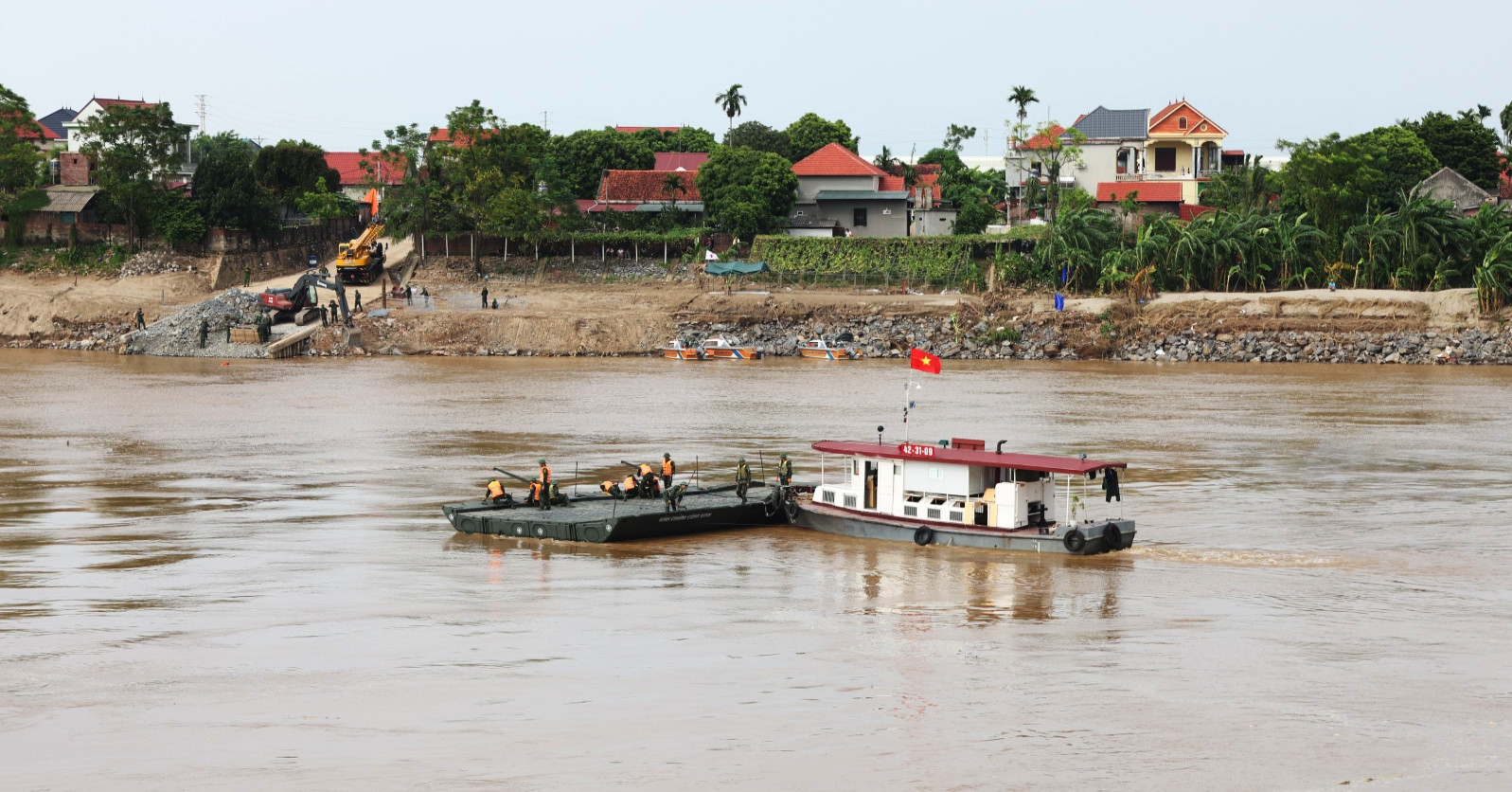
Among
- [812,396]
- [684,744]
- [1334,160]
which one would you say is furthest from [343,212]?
[684,744]

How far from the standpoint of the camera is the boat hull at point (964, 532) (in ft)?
89.7

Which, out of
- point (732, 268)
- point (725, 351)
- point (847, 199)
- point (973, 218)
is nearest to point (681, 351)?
point (725, 351)

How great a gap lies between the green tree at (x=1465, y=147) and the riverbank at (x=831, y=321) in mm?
25919

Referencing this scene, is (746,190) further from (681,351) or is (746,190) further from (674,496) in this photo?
(674,496)

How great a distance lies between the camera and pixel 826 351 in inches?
2798

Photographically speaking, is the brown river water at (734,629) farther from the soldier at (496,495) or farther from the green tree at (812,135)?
the green tree at (812,135)

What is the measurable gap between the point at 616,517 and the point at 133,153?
2477 inches

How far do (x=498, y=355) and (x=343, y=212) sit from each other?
28.9m

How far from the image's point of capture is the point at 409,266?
84312mm

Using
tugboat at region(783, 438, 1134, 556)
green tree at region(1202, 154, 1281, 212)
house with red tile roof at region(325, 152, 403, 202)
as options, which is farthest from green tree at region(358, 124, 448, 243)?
tugboat at region(783, 438, 1134, 556)

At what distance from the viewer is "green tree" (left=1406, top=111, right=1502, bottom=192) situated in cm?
9106

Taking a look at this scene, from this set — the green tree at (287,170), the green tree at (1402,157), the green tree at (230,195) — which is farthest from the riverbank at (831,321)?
the green tree at (287,170)

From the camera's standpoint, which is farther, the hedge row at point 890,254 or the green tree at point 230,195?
the green tree at point 230,195

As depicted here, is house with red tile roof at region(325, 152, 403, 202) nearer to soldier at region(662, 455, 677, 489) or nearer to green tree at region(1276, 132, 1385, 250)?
green tree at region(1276, 132, 1385, 250)
